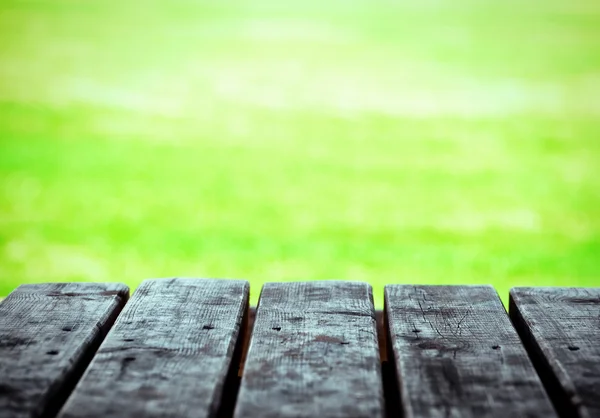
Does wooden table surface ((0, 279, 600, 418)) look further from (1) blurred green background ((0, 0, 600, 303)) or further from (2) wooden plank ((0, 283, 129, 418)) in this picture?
(1) blurred green background ((0, 0, 600, 303))

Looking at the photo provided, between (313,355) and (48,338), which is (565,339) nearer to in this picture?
(313,355)

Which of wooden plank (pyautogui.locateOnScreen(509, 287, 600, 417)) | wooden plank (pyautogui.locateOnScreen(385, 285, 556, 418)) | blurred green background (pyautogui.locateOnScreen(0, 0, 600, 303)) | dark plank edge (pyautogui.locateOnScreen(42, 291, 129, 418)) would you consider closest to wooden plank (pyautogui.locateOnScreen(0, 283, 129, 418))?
dark plank edge (pyautogui.locateOnScreen(42, 291, 129, 418))

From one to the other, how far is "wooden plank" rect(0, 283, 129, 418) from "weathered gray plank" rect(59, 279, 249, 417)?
4cm

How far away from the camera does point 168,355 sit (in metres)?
1.12

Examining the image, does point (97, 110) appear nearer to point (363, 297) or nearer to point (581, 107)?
point (581, 107)

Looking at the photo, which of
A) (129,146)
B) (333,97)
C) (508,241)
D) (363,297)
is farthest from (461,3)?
(363,297)

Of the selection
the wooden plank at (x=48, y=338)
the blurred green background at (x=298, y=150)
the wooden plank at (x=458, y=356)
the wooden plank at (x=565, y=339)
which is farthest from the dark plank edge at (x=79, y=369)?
the blurred green background at (x=298, y=150)

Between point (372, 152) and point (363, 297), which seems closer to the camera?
point (363, 297)

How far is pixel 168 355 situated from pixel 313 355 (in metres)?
0.20

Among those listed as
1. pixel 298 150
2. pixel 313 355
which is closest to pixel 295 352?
pixel 313 355

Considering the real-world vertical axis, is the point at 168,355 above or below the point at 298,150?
below

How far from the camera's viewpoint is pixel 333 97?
867 cm

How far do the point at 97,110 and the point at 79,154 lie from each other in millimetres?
1545

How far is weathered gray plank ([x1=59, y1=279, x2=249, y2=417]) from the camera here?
99 centimetres
